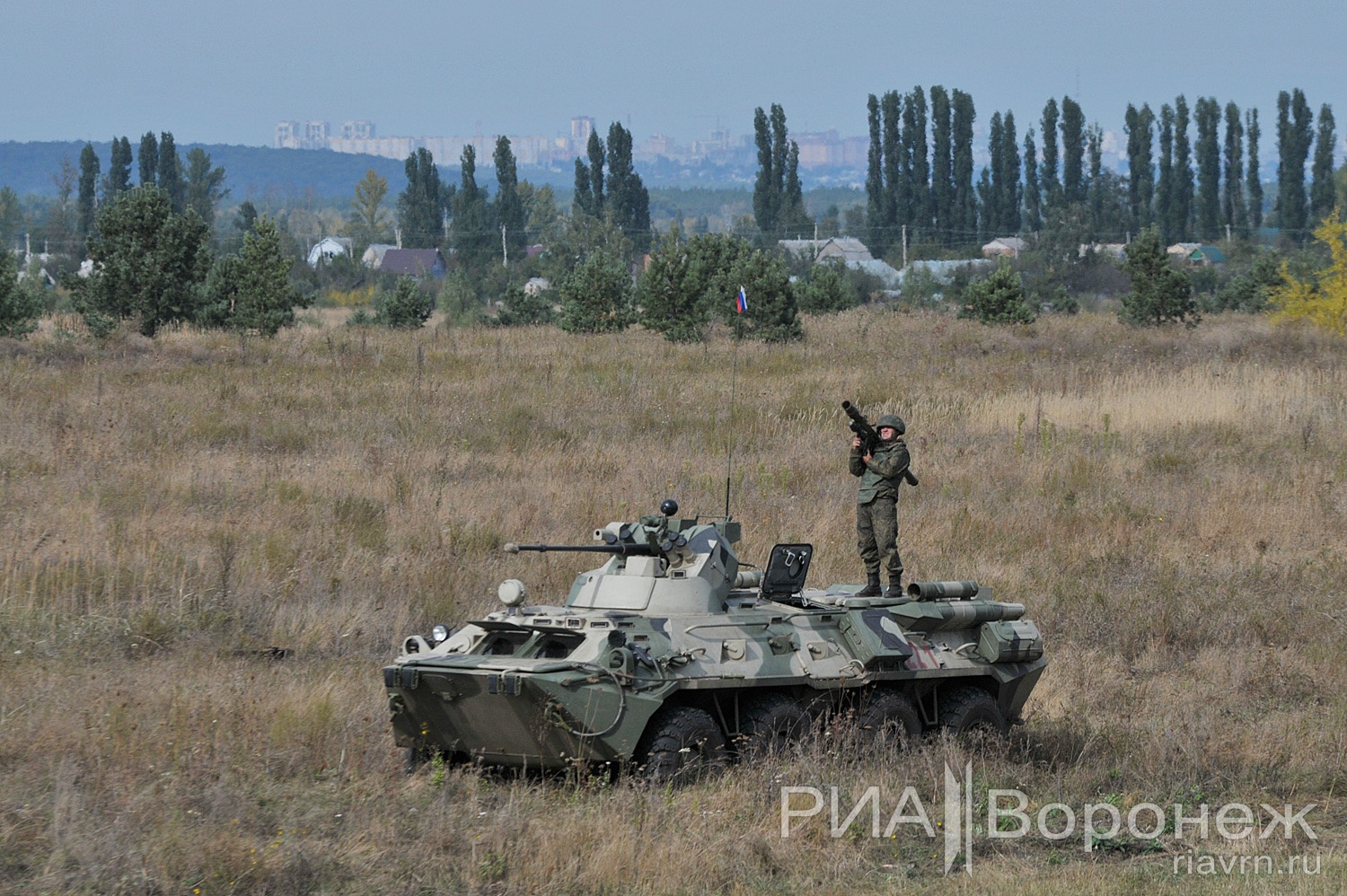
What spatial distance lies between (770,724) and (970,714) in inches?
64.5

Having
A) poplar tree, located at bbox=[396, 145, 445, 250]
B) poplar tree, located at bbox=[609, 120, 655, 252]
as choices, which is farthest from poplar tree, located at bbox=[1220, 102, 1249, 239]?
poplar tree, located at bbox=[396, 145, 445, 250]

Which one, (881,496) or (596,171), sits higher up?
(596,171)

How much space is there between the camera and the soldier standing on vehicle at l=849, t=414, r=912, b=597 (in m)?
10.8

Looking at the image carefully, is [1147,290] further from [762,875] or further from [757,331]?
[762,875]

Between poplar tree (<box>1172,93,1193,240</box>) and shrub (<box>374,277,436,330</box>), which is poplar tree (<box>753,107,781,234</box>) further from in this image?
shrub (<box>374,277,436,330</box>)

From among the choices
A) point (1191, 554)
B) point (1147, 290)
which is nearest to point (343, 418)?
point (1191, 554)

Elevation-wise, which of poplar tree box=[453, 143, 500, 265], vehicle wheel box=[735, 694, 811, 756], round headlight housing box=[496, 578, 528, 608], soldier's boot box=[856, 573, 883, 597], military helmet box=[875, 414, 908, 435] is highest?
poplar tree box=[453, 143, 500, 265]

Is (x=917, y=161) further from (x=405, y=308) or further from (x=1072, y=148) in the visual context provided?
(x=405, y=308)

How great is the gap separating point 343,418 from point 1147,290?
85.0 feet

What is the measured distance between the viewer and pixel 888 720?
31.7ft

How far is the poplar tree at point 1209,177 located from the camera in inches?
3821

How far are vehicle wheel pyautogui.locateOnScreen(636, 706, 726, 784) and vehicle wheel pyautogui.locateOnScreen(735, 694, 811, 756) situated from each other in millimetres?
239

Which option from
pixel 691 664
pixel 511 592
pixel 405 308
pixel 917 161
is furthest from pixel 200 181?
pixel 691 664

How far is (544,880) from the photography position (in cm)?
752
